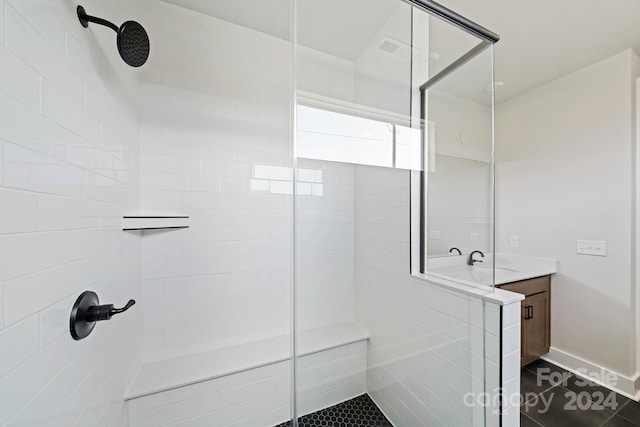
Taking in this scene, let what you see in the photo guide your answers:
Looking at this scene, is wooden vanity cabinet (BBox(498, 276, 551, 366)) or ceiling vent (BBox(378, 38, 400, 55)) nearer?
ceiling vent (BBox(378, 38, 400, 55))

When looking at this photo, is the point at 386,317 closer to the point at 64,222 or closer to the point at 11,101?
the point at 64,222

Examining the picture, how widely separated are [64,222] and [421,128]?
5.14 ft

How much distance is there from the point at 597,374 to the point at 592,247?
35.7 inches

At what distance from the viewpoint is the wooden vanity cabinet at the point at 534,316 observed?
161 cm

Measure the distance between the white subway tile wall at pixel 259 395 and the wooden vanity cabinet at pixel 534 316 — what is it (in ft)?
4.01

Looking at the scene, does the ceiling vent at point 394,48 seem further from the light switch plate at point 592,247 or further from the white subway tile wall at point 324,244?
the light switch plate at point 592,247

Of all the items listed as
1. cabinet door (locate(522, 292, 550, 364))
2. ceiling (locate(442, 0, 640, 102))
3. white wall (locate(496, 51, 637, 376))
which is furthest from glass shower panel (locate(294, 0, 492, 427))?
white wall (locate(496, 51, 637, 376))

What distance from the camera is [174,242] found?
136 cm

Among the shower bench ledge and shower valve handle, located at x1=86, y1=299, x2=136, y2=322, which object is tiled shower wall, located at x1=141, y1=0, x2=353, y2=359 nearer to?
the shower bench ledge

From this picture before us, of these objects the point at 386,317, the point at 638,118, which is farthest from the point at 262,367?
the point at 638,118

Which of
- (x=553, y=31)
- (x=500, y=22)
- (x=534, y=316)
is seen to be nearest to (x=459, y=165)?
(x=500, y=22)

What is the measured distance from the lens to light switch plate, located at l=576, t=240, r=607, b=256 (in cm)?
160

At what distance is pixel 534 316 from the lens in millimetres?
1695

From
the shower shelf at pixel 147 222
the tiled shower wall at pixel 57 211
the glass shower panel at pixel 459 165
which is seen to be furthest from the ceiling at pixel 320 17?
the shower shelf at pixel 147 222
